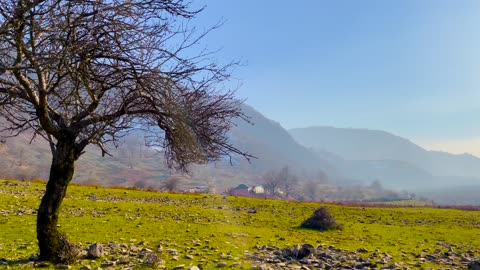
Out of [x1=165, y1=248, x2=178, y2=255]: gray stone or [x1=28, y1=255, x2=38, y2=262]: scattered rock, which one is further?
[x1=165, y1=248, x2=178, y2=255]: gray stone

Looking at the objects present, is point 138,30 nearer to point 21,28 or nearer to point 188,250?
point 21,28

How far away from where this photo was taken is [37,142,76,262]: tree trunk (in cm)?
1233

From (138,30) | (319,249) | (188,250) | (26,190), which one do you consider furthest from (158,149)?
(26,190)

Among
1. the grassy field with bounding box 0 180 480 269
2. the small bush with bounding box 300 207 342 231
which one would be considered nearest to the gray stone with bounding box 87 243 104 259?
the grassy field with bounding box 0 180 480 269

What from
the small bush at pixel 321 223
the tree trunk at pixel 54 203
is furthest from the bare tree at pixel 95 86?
the small bush at pixel 321 223

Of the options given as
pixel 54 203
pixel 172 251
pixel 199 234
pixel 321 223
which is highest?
pixel 54 203

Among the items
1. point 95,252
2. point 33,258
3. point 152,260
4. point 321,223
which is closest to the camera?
point 33,258

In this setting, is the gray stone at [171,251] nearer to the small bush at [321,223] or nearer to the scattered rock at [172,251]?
the scattered rock at [172,251]

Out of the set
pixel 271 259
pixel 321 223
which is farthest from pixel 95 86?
pixel 321 223

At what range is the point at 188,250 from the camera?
50.2 feet

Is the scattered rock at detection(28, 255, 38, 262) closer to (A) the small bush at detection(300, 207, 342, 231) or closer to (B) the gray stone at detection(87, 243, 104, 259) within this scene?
(B) the gray stone at detection(87, 243, 104, 259)

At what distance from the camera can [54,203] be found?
12656 mm

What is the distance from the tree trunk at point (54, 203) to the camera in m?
12.3

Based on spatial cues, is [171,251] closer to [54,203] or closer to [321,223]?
[54,203]
